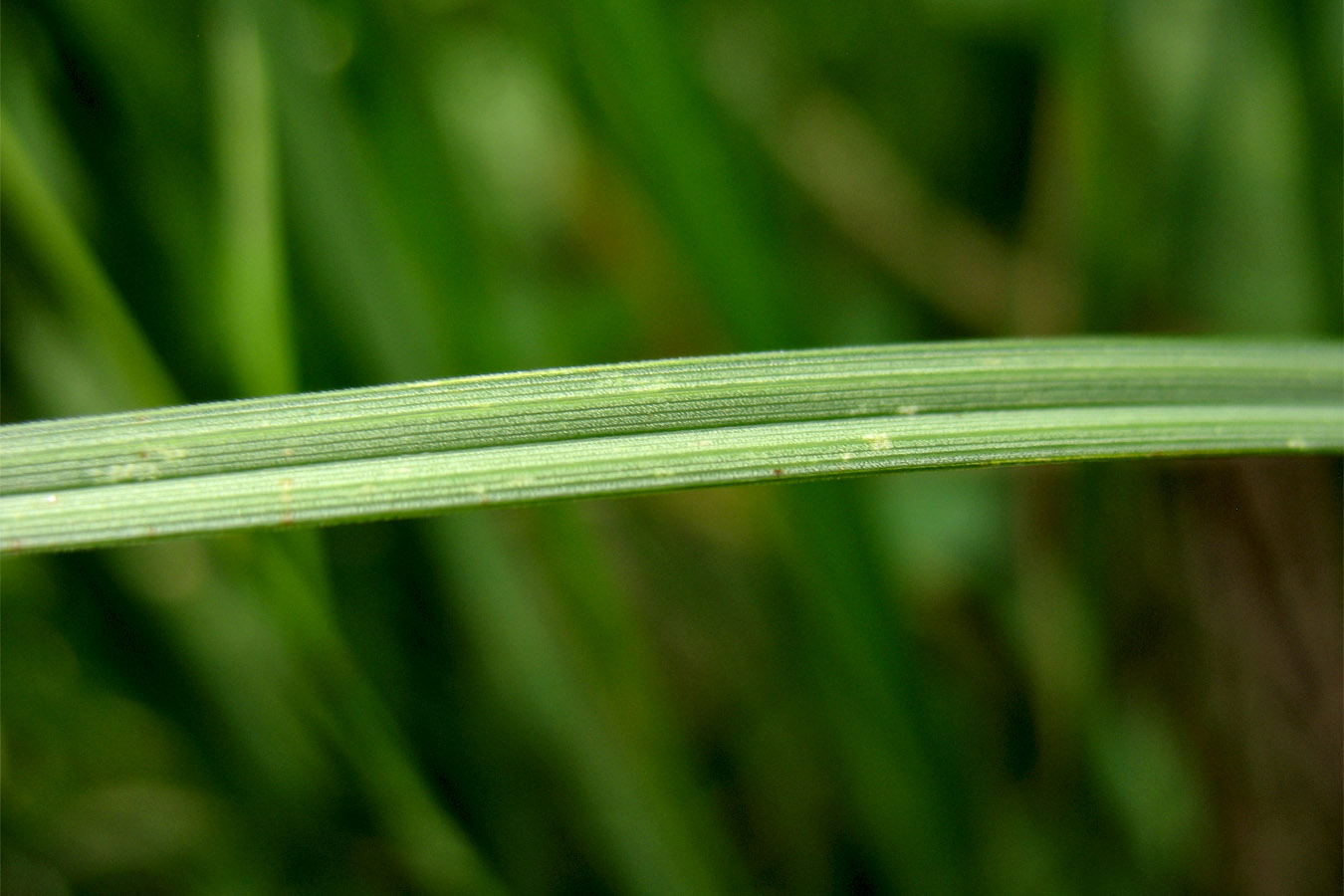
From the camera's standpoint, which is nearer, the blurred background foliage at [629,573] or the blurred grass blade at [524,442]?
the blurred grass blade at [524,442]

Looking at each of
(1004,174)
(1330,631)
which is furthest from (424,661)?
(1004,174)

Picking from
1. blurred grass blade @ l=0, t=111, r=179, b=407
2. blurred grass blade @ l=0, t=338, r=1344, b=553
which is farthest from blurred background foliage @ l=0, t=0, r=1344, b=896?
blurred grass blade @ l=0, t=338, r=1344, b=553

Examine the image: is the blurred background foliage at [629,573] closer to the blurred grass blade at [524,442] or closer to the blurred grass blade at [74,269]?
the blurred grass blade at [74,269]

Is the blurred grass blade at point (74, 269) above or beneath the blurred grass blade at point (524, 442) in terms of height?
beneath

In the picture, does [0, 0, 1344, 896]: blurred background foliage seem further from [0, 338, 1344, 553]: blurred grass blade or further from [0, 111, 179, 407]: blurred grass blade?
[0, 338, 1344, 553]: blurred grass blade

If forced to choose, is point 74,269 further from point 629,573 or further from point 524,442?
point 629,573

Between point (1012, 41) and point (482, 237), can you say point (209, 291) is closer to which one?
point (482, 237)

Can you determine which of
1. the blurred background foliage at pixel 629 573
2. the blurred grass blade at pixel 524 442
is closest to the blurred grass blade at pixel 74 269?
the blurred background foliage at pixel 629 573
